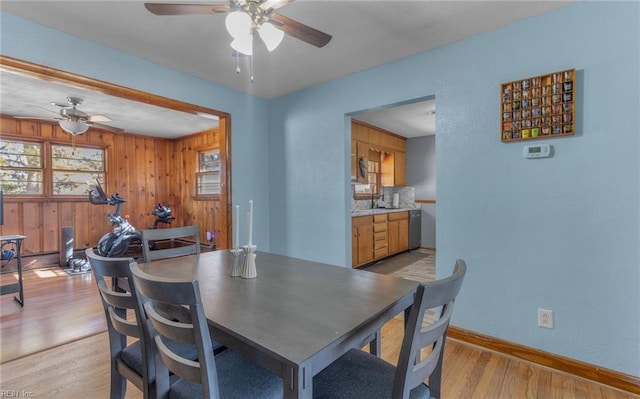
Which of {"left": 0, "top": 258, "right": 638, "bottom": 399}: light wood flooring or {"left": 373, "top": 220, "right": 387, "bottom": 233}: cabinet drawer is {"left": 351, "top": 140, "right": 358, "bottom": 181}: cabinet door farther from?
{"left": 0, "top": 258, "right": 638, "bottom": 399}: light wood flooring

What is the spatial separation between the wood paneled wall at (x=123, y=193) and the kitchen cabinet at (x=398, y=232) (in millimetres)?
3067

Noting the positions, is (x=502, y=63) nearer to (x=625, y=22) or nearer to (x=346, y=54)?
(x=625, y=22)

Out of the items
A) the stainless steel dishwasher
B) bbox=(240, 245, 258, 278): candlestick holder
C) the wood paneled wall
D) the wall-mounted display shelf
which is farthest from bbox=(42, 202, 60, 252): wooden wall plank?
the wall-mounted display shelf

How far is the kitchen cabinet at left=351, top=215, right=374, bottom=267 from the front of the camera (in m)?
4.15

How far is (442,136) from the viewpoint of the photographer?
2479mm

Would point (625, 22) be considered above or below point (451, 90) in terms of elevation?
above

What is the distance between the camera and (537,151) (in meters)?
2.04

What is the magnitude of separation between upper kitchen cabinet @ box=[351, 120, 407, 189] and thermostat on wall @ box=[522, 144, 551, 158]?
2.71 metres

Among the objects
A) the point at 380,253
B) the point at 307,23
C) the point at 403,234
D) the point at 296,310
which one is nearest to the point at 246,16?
the point at 307,23

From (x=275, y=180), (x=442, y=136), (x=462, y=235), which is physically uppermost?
(x=442, y=136)

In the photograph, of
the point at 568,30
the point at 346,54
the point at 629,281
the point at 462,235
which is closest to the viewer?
the point at 629,281

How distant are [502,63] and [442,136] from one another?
2.10 ft

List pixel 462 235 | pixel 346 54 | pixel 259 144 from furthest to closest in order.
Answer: pixel 259 144 < pixel 346 54 < pixel 462 235

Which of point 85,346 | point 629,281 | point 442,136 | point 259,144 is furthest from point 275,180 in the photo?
point 629,281
